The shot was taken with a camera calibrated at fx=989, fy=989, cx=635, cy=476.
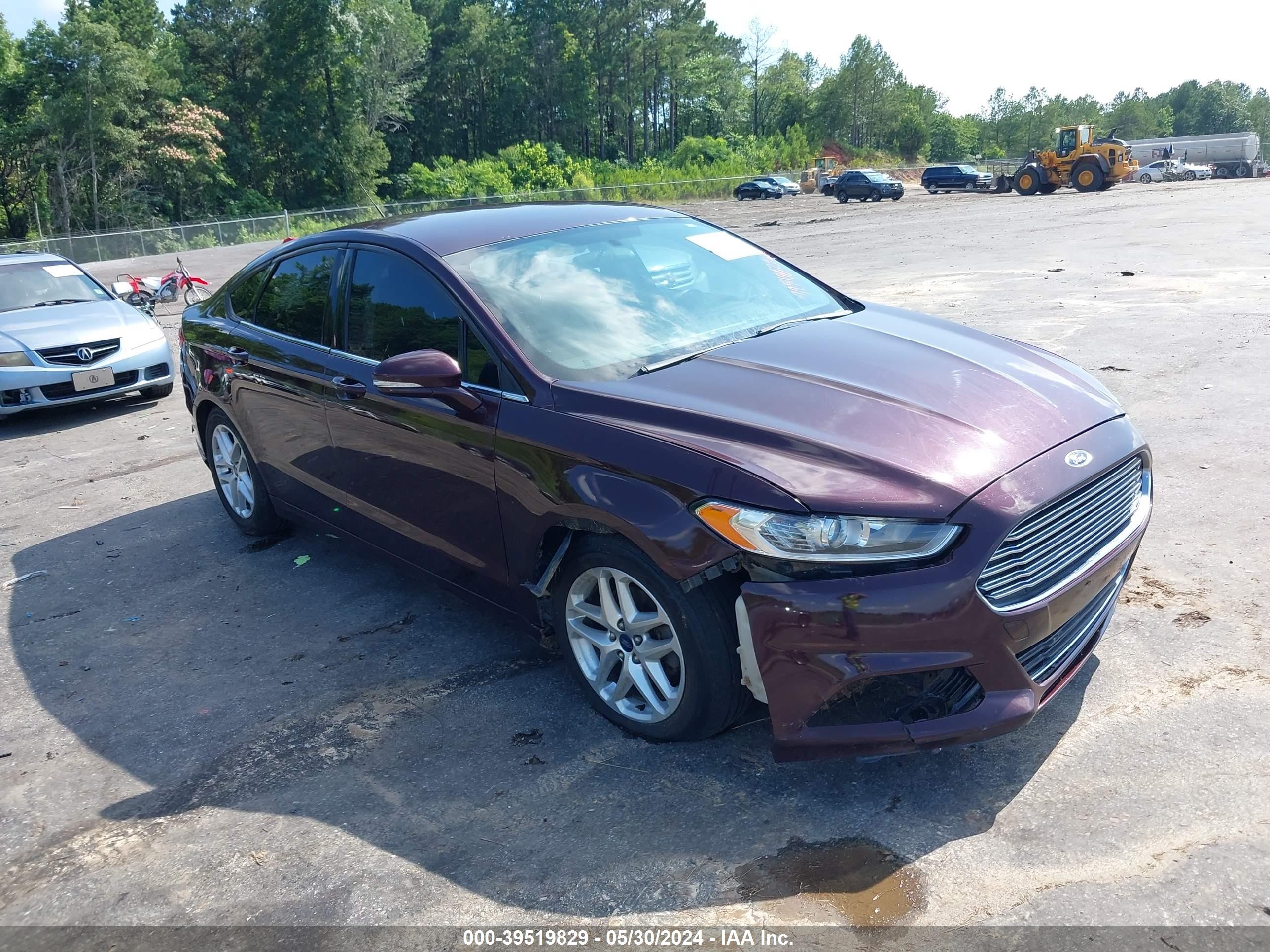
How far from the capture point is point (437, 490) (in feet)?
13.2

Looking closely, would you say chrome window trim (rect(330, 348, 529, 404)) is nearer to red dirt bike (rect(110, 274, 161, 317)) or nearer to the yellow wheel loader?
red dirt bike (rect(110, 274, 161, 317))

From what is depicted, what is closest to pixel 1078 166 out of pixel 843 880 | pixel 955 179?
pixel 955 179

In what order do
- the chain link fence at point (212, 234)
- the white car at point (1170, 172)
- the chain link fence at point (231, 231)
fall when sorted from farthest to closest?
the white car at point (1170, 172)
the chain link fence at point (231, 231)
the chain link fence at point (212, 234)

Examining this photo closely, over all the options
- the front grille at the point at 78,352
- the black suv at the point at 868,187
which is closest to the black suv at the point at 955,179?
the black suv at the point at 868,187

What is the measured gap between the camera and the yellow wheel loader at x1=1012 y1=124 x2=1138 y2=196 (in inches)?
1576

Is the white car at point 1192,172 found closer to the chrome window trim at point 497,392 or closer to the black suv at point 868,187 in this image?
the black suv at point 868,187

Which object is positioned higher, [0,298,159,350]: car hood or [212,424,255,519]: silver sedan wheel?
[0,298,159,350]: car hood

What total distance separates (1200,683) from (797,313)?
2148mm

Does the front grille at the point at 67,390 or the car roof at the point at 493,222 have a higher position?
the car roof at the point at 493,222

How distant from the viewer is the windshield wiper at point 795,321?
13.6 ft

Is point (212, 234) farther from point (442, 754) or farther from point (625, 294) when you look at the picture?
point (442, 754)

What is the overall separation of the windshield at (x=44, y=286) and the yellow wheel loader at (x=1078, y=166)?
38.9m

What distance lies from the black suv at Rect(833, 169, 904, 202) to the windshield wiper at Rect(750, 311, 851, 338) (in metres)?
45.3

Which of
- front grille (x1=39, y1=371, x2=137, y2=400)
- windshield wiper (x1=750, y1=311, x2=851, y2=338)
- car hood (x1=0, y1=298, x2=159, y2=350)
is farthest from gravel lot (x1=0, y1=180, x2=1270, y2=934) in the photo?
car hood (x1=0, y1=298, x2=159, y2=350)
